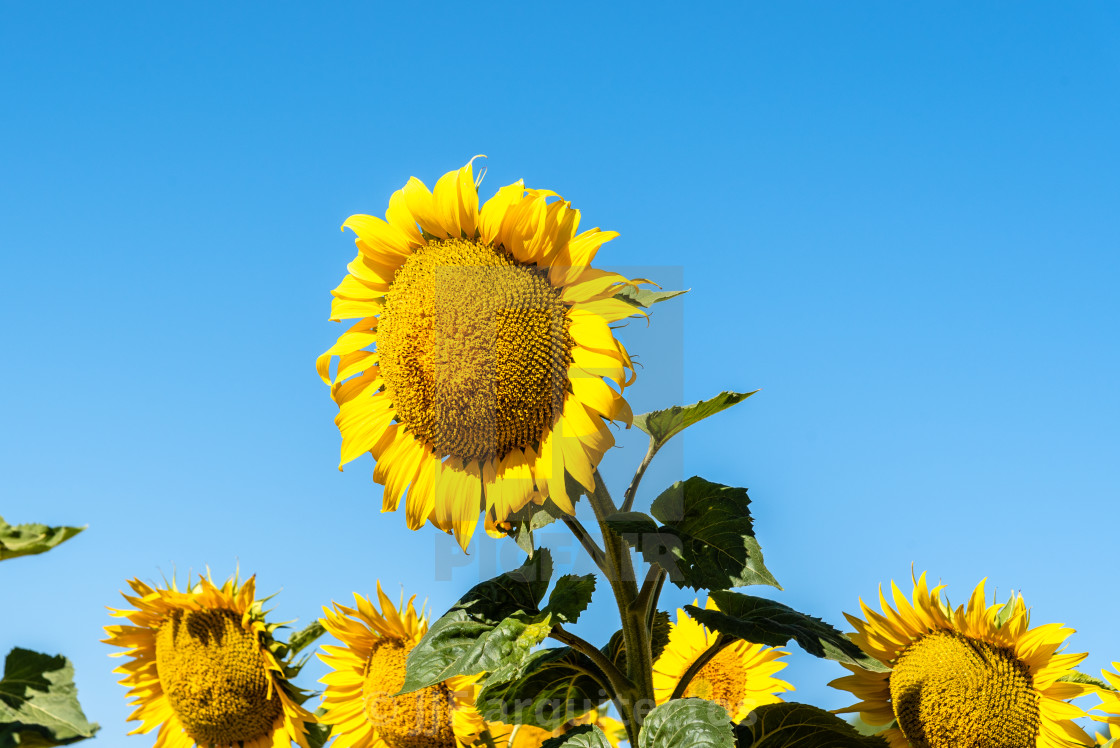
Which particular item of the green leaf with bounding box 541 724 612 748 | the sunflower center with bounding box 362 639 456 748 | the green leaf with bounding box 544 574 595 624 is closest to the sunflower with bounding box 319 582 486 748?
the sunflower center with bounding box 362 639 456 748

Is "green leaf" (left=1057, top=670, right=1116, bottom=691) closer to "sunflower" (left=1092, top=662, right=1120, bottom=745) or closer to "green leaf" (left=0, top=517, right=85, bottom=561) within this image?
"sunflower" (left=1092, top=662, right=1120, bottom=745)

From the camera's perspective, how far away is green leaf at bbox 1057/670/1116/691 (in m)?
3.13

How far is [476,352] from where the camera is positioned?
2.60 meters

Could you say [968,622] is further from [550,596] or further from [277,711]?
[277,711]

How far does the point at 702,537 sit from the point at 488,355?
78 cm

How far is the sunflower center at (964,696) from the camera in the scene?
10.1 feet

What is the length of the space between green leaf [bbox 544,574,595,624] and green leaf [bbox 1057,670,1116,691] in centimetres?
186

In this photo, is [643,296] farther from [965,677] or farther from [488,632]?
[965,677]

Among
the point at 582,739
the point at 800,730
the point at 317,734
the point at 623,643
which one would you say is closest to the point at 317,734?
the point at 317,734

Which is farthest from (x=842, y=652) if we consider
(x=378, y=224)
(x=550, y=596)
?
(x=378, y=224)

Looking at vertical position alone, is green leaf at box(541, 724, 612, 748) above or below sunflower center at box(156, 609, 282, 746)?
below

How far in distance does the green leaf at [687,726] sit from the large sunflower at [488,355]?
584mm

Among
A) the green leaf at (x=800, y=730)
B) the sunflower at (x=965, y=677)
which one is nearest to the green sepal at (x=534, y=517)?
the green leaf at (x=800, y=730)

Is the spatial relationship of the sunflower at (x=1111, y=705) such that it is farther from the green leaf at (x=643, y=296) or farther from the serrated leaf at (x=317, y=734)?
the serrated leaf at (x=317, y=734)
